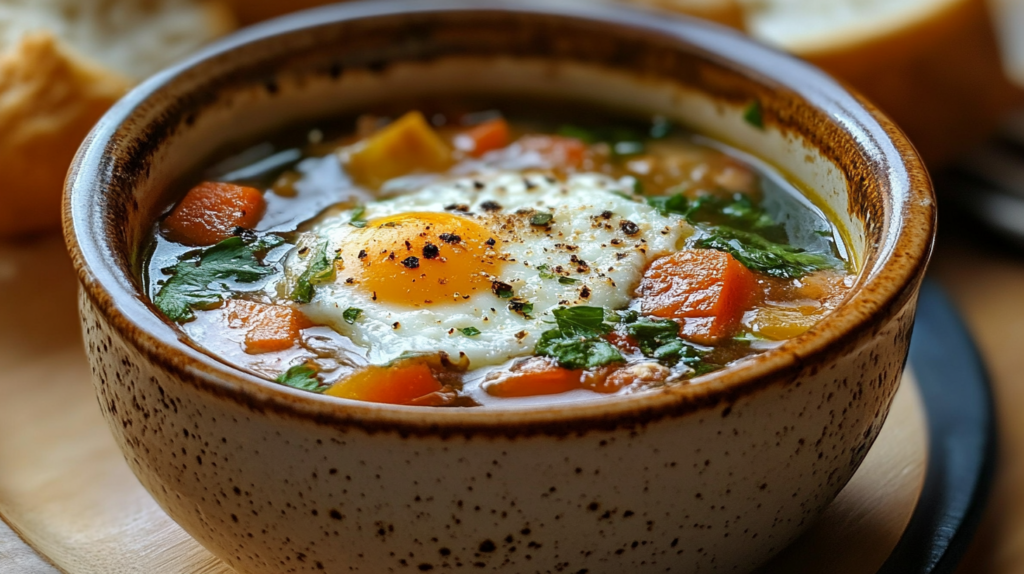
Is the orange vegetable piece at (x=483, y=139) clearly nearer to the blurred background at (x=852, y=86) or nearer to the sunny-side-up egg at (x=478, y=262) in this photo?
the sunny-side-up egg at (x=478, y=262)

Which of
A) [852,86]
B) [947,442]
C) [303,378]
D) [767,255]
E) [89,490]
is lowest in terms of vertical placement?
[89,490]

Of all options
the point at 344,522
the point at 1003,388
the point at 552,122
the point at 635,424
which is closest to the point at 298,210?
the point at 552,122

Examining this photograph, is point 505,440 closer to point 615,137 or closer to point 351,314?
point 351,314

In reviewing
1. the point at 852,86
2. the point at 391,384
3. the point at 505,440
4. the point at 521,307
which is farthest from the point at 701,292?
the point at 852,86

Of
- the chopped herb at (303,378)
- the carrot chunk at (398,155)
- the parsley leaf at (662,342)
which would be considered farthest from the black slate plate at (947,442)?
the carrot chunk at (398,155)

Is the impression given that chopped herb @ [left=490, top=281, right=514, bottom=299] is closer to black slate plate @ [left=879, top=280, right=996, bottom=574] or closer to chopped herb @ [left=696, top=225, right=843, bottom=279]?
chopped herb @ [left=696, top=225, right=843, bottom=279]

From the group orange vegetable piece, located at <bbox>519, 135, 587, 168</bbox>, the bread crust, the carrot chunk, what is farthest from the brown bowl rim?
the bread crust

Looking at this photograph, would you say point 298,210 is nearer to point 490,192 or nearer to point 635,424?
point 490,192
